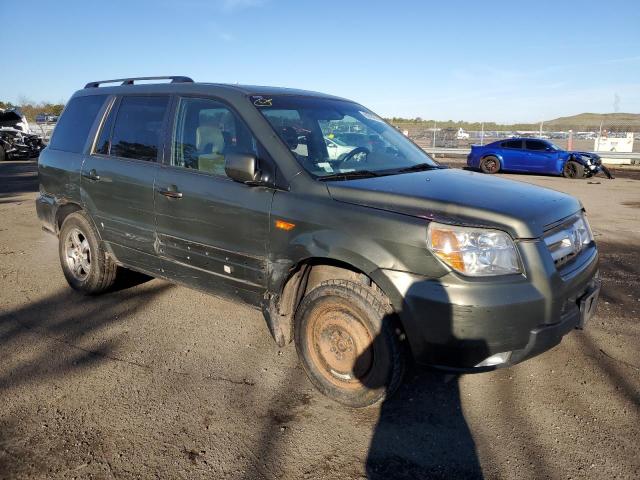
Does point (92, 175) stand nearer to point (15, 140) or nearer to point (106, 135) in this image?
point (106, 135)

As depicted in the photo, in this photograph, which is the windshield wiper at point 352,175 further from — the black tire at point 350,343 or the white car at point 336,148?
the black tire at point 350,343

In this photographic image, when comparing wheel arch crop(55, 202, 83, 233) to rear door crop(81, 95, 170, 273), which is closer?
rear door crop(81, 95, 170, 273)

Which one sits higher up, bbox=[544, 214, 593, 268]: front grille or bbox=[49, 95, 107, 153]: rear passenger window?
bbox=[49, 95, 107, 153]: rear passenger window

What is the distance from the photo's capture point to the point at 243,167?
3170mm

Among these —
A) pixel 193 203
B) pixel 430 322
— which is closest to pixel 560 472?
pixel 430 322

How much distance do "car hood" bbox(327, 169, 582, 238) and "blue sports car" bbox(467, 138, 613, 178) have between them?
15.9m

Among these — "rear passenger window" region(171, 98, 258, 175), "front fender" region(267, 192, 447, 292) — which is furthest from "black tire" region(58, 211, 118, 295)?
"front fender" region(267, 192, 447, 292)

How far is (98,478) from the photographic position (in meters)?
2.46

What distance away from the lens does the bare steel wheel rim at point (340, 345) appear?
3.00m

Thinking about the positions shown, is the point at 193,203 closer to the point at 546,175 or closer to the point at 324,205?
the point at 324,205

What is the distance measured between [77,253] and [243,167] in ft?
9.05

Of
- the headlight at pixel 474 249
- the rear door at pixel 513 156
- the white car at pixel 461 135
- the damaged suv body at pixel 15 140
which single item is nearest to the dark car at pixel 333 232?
the headlight at pixel 474 249

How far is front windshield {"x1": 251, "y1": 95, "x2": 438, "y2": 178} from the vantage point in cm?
347

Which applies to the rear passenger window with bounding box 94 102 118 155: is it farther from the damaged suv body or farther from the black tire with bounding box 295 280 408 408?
the damaged suv body
